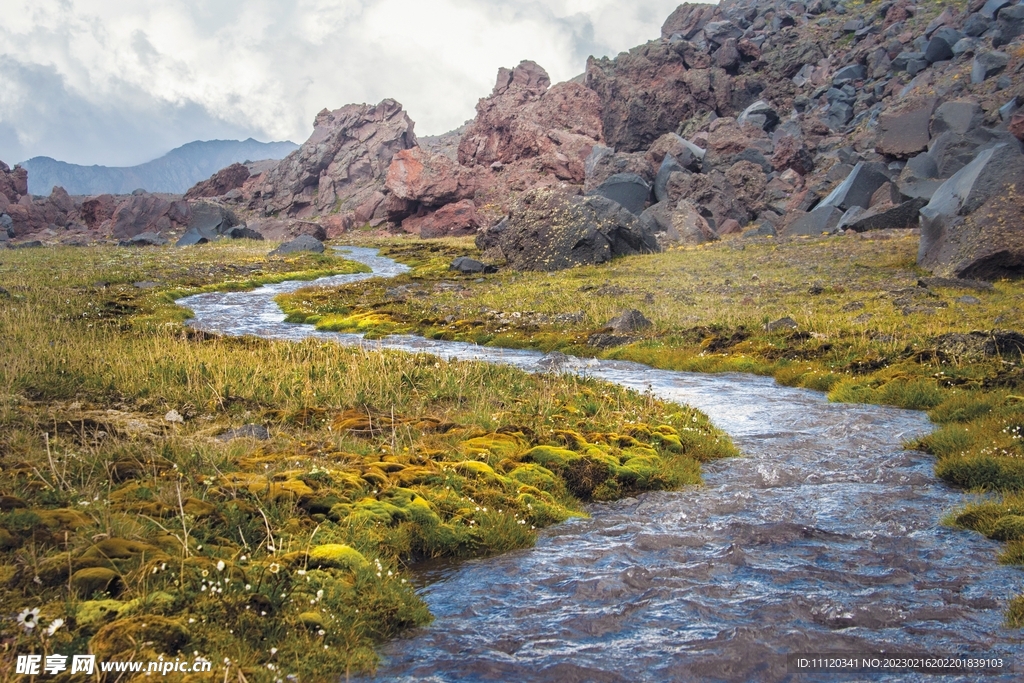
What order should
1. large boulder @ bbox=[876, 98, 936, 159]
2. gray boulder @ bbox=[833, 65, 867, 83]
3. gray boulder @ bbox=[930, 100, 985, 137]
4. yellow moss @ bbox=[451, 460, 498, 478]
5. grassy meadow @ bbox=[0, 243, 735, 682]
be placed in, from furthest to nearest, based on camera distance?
gray boulder @ bbox=[833, 65, 867, 83] → large boulder @ bbox=[876, 98, 936, 159] → gray boulder @ bbox=[930, 100, 985, 137] → yellow moss @ bbox=[451, 460, 498, 478] → grassy meadow @ bbox=[0, 243, 735, 682]

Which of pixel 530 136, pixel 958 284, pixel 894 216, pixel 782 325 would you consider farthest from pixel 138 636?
pixel 530 136

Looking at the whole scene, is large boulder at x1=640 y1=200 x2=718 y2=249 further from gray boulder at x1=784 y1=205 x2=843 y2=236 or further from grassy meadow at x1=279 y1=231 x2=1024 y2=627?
gray boulder at x1=784 y1=205 x2=843 y2=236

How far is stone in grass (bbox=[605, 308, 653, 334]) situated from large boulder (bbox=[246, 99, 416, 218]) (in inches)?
4561

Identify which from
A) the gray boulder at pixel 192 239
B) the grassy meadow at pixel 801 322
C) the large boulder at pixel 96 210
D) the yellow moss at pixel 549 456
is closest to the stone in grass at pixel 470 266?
the grassy meadow at pixel 801 322

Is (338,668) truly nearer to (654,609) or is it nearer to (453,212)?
(654,609)

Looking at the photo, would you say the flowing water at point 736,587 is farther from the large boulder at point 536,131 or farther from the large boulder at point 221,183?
the large boulder at point 221,183

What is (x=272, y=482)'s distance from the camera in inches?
332

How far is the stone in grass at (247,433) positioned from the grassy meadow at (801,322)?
30.7 ft

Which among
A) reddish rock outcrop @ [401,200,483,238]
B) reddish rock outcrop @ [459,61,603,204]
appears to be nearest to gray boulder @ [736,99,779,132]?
reddish rock outcrop @ [459,61,603,204]

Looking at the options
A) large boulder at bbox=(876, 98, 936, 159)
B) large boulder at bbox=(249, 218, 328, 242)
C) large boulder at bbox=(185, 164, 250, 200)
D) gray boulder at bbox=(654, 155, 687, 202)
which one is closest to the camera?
large boulder at bbox=(876, 98, 936, 159)

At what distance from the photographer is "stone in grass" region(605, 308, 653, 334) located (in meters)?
26.1

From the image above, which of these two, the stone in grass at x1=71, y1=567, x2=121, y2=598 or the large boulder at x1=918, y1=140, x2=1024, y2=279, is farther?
the large boulder at x1=918, y1=140, x2=1024, y2=279

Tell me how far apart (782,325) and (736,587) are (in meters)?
17.3

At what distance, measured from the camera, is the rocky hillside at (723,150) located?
157ft
